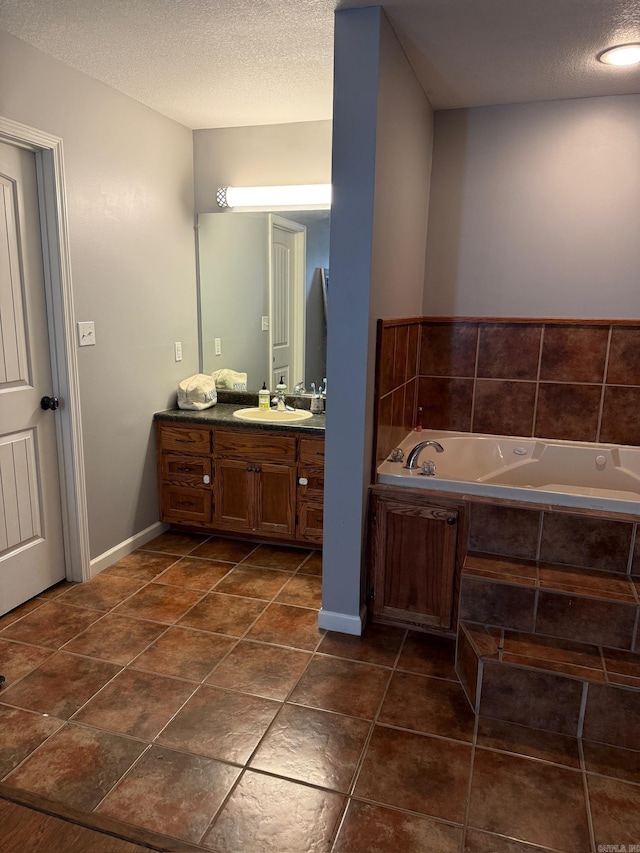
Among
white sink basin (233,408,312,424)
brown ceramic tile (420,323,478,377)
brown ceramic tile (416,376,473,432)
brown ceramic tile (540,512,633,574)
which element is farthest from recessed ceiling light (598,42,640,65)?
white sink basin (233,408,312,424)

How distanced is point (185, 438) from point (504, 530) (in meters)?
1.85

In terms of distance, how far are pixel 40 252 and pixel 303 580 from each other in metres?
1.97

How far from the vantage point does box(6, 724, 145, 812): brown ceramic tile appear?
1730 millimetres

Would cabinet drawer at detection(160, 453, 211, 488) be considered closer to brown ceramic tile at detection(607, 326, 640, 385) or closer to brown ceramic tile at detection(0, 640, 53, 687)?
brown ceramic tile at detection(0, 640, 53, 687)

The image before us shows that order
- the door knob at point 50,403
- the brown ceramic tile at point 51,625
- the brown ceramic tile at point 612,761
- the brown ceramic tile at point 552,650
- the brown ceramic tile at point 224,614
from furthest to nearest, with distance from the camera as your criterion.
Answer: the door knob at point 50,403 < the brown ceramic tile at point 224,614 < the brown ceramic tile at point 51,625 < the brown ceramic tile at point 552,650 < the brown ceramic tile at point 612,761

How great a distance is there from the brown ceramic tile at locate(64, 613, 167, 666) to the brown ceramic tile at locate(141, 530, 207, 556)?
2.44 ft

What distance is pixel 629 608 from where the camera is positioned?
83.1 inches

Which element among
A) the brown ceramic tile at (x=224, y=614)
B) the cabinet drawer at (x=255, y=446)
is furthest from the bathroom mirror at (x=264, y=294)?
the brown ceramic tile at (x=224, y=614)

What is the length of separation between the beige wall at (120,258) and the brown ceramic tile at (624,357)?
94.1 inches

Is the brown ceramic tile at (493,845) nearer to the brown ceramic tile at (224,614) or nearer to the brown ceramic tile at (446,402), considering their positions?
the brown ceramic tile at (224,614)

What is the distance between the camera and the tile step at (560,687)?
1970 millimetres

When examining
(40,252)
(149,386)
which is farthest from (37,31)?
(149,386)

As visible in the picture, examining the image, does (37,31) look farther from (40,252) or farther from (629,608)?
(629,608)

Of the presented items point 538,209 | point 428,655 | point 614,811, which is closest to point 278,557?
point 428,655
